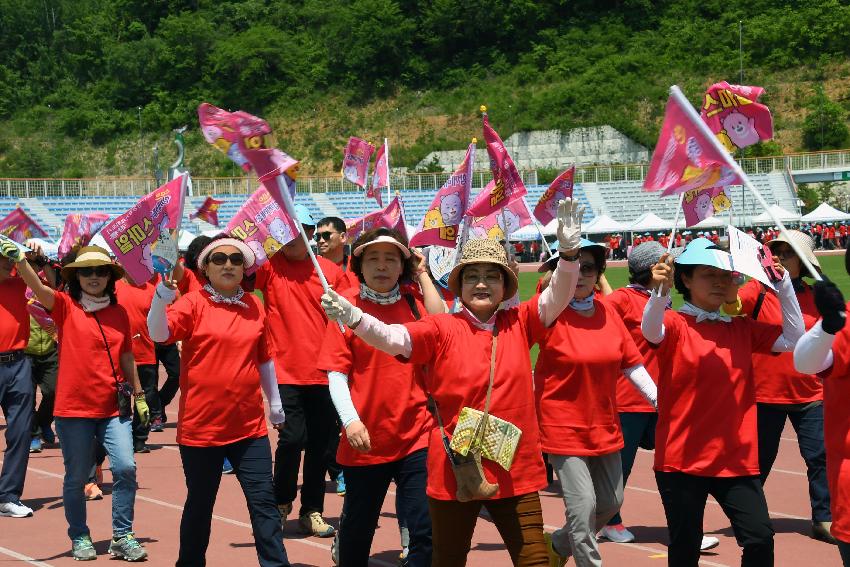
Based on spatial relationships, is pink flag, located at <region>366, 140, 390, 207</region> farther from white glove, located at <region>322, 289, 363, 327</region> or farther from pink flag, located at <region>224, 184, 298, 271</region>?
white glove, located at <region>322, 289, 363, 327</region>

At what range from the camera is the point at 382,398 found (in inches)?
247

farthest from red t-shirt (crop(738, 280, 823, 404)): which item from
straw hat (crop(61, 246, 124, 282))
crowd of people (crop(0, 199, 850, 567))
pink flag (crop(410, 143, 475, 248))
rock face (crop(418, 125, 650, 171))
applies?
rock face (crop(418, 125, 650, 171))

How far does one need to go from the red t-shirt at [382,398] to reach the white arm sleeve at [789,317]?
176 centimetres

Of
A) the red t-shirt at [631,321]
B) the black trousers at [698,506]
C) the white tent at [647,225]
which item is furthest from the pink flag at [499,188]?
the white tent at [647,225]

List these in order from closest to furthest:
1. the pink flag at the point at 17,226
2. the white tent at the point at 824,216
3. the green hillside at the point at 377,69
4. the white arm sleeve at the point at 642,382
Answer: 1. the white arm sleeve at the point at 642,382
2. the pink flag at the point at 17,226
3. the white tent at the point at 824,216
4. the green hillside at the point at 377,69

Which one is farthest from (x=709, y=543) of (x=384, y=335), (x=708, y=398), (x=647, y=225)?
(x=647, y=225)

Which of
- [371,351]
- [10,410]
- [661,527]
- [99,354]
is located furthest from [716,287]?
[10,410]

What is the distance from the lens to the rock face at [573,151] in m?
74.9

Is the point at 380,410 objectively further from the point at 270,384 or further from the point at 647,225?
the point at 647,225

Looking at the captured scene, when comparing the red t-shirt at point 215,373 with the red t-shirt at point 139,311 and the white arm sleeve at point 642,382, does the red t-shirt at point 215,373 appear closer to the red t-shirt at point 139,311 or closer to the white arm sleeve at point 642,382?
the white arm sleeve at point 642,382

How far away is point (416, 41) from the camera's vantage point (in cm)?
9419

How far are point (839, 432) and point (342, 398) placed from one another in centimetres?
227

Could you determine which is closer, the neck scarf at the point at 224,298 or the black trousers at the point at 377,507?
the black trousers at the point at 377,507

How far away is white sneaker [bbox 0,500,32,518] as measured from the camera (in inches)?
351
